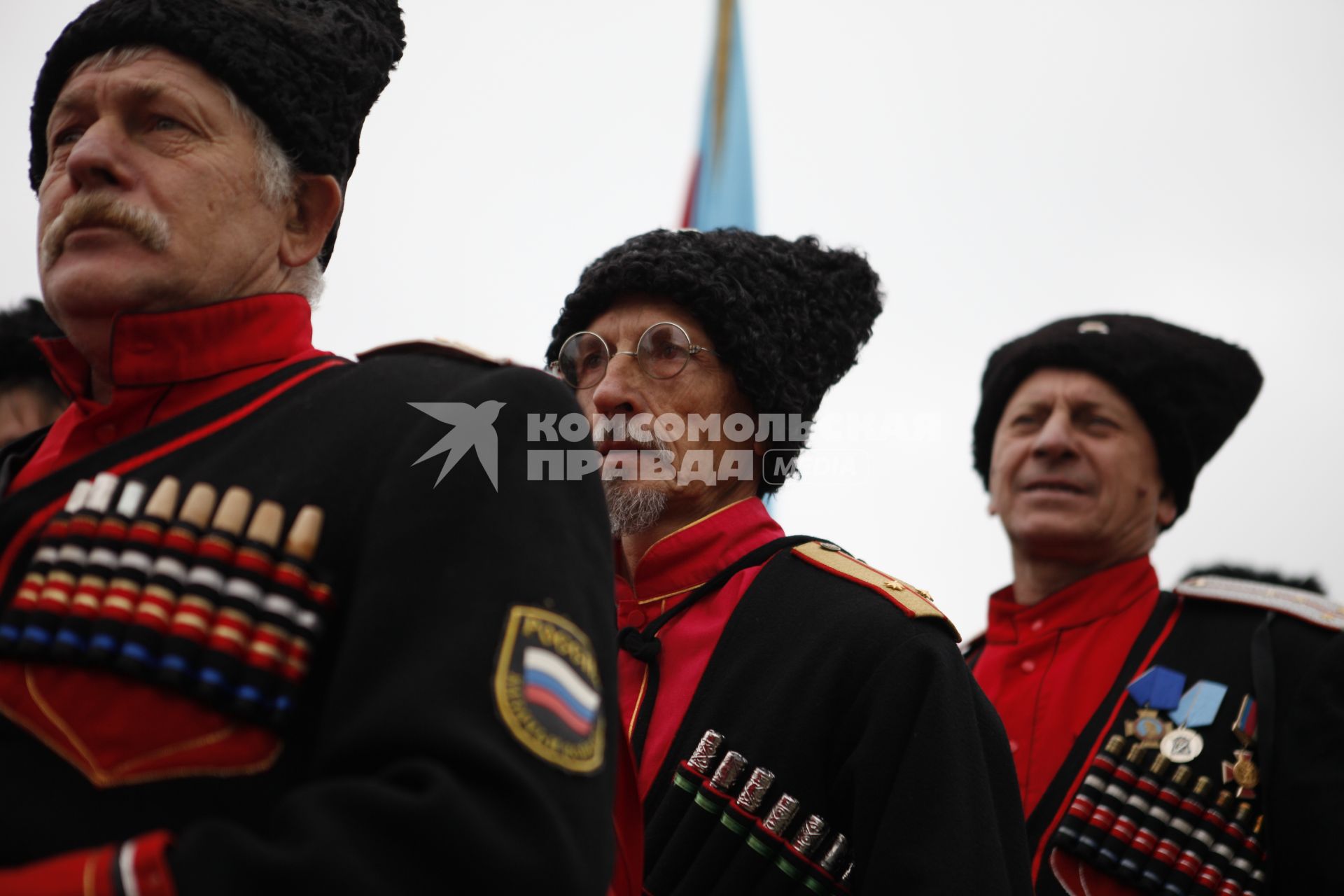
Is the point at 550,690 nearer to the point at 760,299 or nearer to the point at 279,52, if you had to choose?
the point at 279,52

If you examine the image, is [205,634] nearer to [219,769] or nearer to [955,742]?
[219,769]

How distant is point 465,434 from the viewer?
1938mm

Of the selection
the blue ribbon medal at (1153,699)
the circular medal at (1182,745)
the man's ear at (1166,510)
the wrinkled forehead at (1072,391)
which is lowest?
the circular medal at (1182,745)

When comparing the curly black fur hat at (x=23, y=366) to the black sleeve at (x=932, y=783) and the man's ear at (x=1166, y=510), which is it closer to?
the black sleeve at (x=932, y=783)

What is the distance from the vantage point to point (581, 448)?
202 centimetres

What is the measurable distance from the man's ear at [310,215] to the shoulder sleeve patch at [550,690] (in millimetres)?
1014

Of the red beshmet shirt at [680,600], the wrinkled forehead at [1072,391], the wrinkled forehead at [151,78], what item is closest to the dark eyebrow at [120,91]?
the wrinkled forehead at [151,78]

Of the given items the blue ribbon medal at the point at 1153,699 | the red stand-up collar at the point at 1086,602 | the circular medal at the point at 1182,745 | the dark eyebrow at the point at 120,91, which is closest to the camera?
the dark eyebrow at the point at 120,91

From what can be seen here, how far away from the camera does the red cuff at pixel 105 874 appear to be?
1.50 metres

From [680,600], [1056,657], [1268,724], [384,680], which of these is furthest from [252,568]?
[1056,657]

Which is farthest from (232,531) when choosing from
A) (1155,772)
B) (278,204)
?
(1155,772)

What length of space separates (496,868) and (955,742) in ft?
4.91

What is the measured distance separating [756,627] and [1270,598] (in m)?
1.95

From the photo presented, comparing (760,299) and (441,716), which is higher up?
(760,299)
